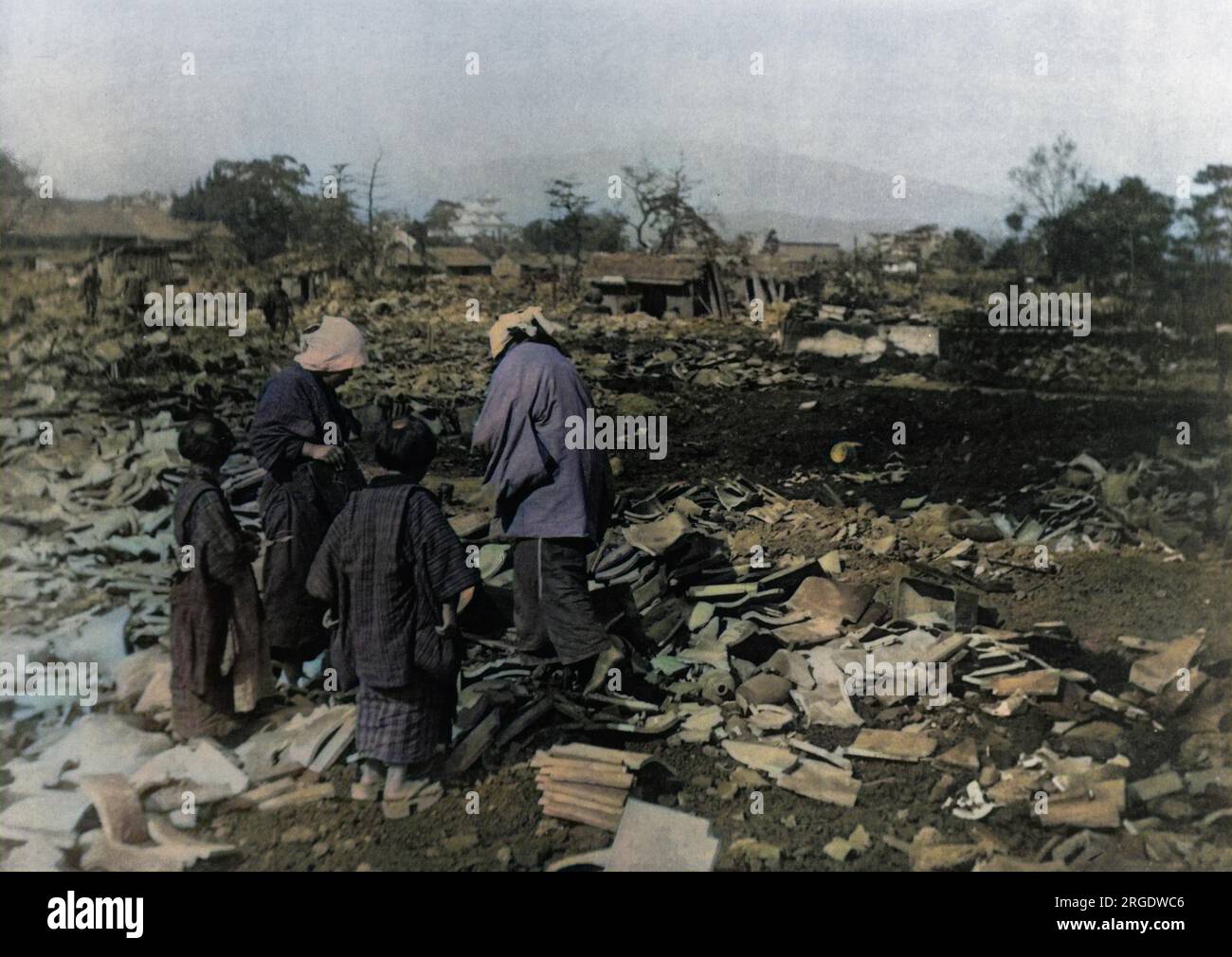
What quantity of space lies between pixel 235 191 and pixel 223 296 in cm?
49

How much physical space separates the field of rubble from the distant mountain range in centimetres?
48

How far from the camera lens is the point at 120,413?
200 inches

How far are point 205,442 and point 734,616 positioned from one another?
2483mm

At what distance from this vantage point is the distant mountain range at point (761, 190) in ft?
16.7

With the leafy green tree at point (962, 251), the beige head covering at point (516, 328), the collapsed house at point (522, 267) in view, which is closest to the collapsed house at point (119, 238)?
the collapsed house at point (522, 267)

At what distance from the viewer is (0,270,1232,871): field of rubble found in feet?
15.1

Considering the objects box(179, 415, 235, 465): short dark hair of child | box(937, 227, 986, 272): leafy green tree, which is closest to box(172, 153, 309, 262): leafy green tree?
box(179, 415, 235, 465): short dark hair of child

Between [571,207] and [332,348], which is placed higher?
[571,207]

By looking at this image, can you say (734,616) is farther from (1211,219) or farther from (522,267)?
(1211,219)

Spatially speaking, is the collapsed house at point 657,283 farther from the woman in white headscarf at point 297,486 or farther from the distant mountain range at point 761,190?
the woman in white headscarf at point 297,486

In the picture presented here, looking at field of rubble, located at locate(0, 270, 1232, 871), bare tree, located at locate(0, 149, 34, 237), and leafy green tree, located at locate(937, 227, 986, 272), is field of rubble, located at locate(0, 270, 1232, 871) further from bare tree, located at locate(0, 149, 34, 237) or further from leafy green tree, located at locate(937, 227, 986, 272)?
leafy green tree, located at locate(937, 227, 986, 272)
